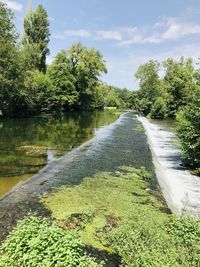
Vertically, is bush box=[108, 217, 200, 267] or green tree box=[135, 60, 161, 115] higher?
green tree box=[135, 60, 161, 115]

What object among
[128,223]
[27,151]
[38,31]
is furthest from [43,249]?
[38,31]

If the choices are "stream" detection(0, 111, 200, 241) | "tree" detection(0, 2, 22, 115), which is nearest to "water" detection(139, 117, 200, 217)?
"stream" detection(0, 111, 200, 241)

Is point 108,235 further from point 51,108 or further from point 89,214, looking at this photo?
point 51,108

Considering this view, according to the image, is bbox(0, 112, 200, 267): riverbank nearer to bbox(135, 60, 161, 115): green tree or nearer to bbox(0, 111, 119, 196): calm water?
bbox(0, 111, 119, 196): calm water

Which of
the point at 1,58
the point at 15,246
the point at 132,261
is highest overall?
the point at 1,58

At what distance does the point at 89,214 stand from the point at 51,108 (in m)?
64.7

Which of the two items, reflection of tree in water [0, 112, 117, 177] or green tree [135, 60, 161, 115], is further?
green tree [135, 60, 161, 115]

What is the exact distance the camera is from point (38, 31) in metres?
81.8

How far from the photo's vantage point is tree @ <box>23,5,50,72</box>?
8138 cm

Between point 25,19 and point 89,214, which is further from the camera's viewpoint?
point 25,19

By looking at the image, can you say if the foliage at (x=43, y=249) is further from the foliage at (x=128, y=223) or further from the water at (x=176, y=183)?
the water at (x=176, y=183)

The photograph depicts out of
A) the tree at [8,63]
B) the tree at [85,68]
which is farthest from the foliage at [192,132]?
the tree at [85,68]

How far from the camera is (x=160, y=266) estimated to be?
815 centimetres

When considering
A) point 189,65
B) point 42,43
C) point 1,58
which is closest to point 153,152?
point 1,58
